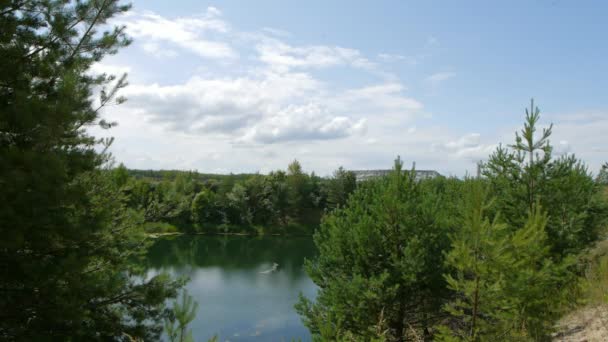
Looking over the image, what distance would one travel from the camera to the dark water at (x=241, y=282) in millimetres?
17781

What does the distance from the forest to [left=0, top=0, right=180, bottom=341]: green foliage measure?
0.02 meters

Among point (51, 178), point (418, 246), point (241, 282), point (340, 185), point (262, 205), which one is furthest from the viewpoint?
point (340, 185)

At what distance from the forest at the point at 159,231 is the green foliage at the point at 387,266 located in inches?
1.3

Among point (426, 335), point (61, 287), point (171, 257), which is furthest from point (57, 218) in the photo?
point (171, 257)

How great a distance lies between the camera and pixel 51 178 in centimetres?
465

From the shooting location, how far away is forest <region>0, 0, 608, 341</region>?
4.87 metres

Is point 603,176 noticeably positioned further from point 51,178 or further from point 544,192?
point 51,178

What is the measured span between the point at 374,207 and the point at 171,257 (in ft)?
93.8

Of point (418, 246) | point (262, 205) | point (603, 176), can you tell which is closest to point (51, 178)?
point (418, 246)

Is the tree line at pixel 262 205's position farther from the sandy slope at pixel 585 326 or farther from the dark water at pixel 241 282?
the sandy slope at pixel 585 326

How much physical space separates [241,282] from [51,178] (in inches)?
913

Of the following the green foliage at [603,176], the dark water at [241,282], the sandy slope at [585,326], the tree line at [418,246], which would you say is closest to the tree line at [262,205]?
the dark water at [241,282]

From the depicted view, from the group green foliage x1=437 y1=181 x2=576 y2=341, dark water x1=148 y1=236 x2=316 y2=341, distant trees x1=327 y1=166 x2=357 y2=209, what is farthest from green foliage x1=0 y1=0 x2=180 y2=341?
distant trees x1=327 y1=166 x2=357 y2=209

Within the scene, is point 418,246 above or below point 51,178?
below
